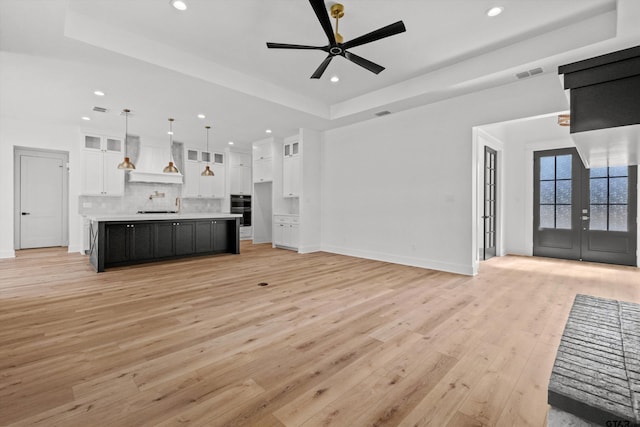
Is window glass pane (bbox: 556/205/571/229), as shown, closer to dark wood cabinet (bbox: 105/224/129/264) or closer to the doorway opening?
dark wood cabinet (bbox: 105/224/129/264)

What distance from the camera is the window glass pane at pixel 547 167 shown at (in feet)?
21.0

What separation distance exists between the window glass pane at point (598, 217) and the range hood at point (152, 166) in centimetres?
994

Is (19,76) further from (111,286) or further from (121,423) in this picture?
(121,423)

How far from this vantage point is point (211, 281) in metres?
4.36

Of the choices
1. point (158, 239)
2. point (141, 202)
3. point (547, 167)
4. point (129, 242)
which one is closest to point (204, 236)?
point (158, 239)

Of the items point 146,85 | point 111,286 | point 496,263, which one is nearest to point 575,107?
point 111,286

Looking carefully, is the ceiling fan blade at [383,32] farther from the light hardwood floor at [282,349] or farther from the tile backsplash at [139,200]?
the tile backsplash at [139,200]

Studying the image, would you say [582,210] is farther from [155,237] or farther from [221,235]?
[155,237]

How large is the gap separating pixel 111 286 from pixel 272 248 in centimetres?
413

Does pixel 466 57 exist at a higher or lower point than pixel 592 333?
higher

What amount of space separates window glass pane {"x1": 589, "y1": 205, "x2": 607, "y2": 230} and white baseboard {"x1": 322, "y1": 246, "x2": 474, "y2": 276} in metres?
3.15

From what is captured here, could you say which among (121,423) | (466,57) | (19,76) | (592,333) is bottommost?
(121,423)

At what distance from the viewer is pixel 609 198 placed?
5.71 metres

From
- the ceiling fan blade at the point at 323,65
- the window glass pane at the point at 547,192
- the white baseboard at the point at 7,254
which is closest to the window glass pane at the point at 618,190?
the window glass pane at the point at 547,192
